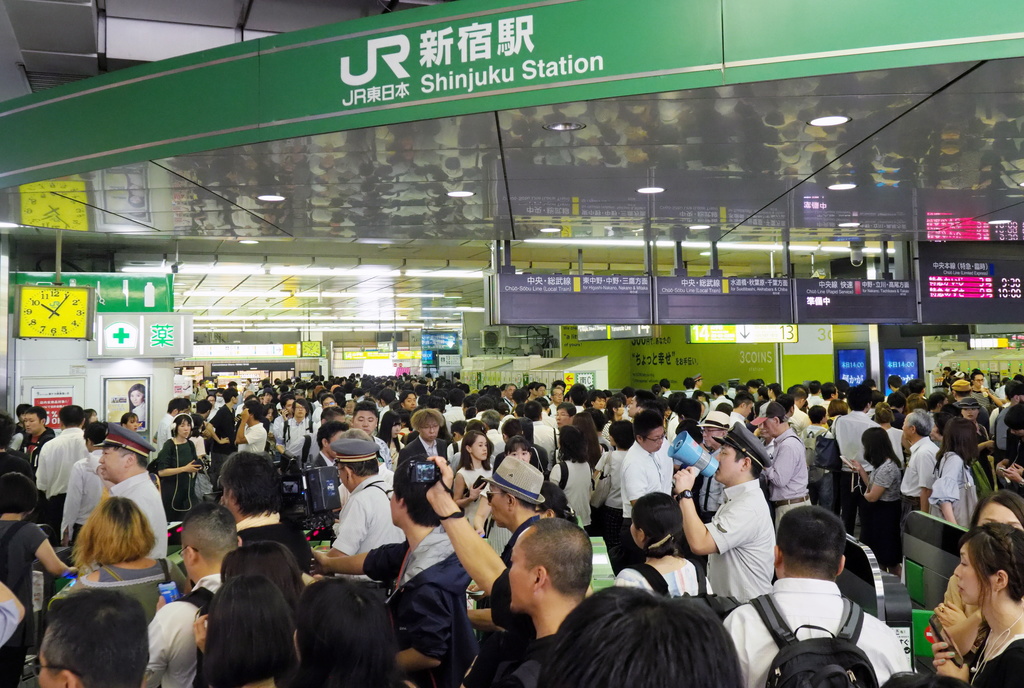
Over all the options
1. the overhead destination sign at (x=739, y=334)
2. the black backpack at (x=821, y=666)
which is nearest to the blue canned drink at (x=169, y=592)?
the black backpack at (x=821, y=666)

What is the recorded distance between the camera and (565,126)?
4.05 metres

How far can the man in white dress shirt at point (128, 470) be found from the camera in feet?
16.0

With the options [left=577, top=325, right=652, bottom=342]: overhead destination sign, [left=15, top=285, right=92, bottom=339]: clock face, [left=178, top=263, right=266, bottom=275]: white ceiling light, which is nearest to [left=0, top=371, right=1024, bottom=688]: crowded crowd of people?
[left=15, top=285, right=92, bottom=339]: clock face

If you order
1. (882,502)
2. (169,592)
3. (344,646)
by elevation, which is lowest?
(882,502)

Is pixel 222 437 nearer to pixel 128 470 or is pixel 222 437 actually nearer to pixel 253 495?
pixel 128 470

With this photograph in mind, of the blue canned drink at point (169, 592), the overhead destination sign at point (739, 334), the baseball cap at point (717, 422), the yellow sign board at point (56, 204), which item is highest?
the yellow sign board at point (56, 204)

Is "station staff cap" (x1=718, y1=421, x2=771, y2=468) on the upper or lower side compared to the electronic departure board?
lower

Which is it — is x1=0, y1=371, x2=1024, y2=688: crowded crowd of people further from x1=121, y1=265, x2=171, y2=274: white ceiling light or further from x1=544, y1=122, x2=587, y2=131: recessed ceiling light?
x1=121, y1=265, x2=171, y2=274: white ceiling light

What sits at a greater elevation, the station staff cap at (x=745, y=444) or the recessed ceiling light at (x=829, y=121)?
the recessed ceiling light at (x=829, y=121)

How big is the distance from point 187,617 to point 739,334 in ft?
39.3

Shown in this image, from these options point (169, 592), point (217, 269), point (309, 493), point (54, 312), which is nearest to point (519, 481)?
point (309, 493)

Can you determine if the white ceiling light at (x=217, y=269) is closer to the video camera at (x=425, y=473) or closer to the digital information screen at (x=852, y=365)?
the video camera at (x=425, y=473)

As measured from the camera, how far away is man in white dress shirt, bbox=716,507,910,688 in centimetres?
248

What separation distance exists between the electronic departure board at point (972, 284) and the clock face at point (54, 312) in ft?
28.1
